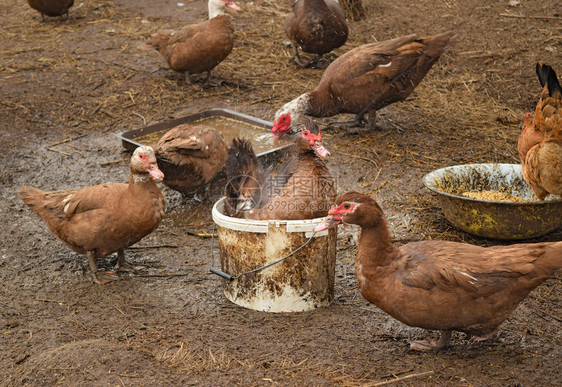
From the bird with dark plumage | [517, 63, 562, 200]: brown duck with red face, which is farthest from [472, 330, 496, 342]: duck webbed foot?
the bird with dark plumage

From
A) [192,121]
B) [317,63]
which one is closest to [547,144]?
[192,121]

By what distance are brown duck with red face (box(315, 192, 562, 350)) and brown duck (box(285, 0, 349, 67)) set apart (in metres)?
5.64

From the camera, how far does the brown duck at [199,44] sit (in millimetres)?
8438

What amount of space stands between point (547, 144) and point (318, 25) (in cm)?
476

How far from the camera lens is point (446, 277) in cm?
350

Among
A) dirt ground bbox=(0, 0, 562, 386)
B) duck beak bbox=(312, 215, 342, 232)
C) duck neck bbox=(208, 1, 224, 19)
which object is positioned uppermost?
duck neck bbox=(208, 1, 224, 19)

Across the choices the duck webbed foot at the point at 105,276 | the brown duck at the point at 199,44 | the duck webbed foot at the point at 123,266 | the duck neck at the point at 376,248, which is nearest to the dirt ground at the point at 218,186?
the duck webbed foot at the point at 105,276

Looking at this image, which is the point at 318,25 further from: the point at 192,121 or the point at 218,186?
the point at 218,186

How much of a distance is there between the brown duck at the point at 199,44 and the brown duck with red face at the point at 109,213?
12.9 feet

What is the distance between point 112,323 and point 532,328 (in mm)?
2821

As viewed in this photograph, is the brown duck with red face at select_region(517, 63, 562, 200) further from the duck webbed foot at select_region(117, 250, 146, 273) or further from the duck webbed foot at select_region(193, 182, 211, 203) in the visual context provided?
the duck webbed foot at select_region(117, 250, 146, 273)

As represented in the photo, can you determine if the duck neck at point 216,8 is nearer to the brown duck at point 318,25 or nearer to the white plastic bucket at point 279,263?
the brown duck at point 318,25

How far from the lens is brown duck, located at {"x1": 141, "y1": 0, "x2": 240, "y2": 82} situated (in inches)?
332

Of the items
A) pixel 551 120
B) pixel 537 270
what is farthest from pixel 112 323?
pixel 551 120
